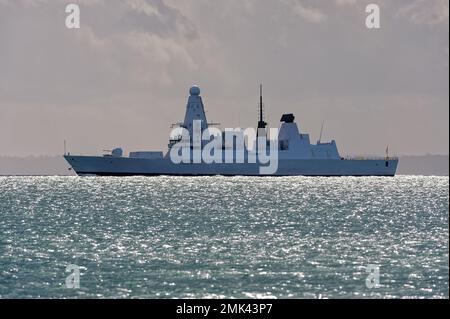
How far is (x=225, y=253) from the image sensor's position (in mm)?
35156

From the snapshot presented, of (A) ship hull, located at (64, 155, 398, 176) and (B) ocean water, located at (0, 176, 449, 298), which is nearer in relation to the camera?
(B) ocean water, located at (0, 176, 449, 298)

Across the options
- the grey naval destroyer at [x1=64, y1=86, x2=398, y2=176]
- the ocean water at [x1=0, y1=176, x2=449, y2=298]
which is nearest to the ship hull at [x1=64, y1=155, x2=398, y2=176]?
the grey naval destroyer at [x1=64, y1=86, x2=398, y2=176]

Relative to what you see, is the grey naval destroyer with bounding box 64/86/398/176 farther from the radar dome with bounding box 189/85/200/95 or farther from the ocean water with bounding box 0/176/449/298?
the ocean water with bounding box 0/176/449/298

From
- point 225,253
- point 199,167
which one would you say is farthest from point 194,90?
point 225,253

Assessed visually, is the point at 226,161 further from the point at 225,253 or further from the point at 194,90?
the point at 225,253

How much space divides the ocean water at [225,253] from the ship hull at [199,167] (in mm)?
63972

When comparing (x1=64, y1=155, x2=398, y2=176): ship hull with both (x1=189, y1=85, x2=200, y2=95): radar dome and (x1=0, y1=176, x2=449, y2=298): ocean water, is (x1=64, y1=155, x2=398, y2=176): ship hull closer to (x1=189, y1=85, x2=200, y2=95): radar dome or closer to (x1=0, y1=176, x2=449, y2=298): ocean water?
(x1=189, y1=85, x2=200, y2=95): radar dome

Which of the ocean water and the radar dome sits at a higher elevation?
the radar dome

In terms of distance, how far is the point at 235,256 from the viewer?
34250mm

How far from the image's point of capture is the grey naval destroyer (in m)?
126

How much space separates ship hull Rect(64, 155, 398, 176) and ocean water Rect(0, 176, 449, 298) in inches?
2519

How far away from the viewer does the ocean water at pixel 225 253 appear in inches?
1068

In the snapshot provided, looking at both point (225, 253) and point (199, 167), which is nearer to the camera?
point (225, 253)

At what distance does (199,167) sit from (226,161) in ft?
14.7
